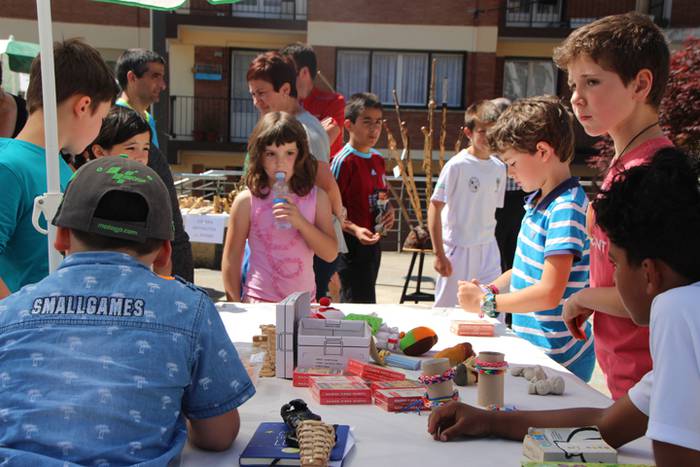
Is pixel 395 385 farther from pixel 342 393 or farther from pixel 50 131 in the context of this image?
pixel 50 131

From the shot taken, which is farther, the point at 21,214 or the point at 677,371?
the point at 21,214

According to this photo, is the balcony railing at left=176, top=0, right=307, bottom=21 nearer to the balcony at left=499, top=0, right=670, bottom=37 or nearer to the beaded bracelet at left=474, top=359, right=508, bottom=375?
the balcony at left=499, top=0, right=670, bottom=37

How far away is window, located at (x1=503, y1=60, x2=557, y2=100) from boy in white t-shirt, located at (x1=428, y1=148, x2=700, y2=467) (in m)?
18.6

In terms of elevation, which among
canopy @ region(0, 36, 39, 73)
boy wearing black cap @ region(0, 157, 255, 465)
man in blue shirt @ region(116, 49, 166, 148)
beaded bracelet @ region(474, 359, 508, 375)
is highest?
canopy @ region(0, 36, 39, 73)

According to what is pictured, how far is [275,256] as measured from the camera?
11.7ft

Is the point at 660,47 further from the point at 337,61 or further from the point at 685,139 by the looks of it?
the point at 337,61

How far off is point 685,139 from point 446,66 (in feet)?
23.9

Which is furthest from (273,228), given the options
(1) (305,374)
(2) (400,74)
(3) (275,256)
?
(2) (400,74)

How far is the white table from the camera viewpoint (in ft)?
5.79

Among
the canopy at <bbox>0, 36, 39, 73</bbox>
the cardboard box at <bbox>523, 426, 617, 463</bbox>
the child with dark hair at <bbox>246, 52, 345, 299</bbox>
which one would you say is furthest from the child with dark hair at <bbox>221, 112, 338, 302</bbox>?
the canopy at <bbox>0, 36, 39, 73</bbox>

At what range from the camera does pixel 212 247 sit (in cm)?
1040

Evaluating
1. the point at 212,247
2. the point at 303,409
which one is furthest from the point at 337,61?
the point at 303,409

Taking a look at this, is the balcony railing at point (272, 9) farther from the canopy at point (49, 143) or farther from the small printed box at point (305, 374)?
the small printed box at point (305, 374)

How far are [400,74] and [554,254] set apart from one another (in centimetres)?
1744
